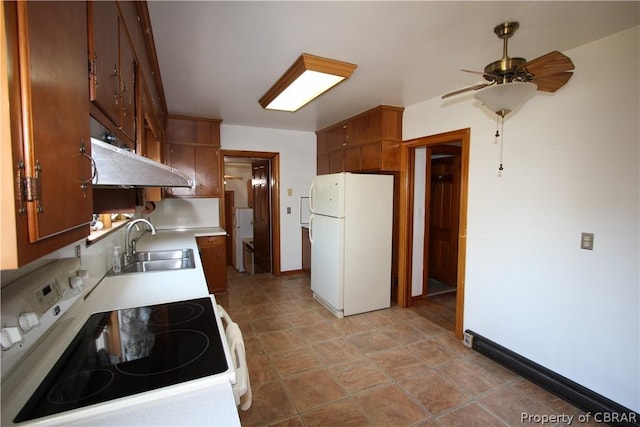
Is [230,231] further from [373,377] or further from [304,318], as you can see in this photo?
[373,377]

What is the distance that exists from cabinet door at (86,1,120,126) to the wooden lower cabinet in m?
2.91

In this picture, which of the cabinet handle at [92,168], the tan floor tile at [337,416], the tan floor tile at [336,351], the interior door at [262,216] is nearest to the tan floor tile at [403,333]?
the tan floor tile at [336,351]

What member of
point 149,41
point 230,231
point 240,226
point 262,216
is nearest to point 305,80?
point 149,41

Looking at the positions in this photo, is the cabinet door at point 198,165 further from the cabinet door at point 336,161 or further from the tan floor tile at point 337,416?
the tan floor tile at point 337,416

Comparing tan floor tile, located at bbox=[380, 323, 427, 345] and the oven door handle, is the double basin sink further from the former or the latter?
tan floor tile, located at bbox=[380, 323, 427, 345]

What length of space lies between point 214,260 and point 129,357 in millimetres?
3026

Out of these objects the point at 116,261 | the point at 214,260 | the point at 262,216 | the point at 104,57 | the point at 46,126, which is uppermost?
the point at 104,57

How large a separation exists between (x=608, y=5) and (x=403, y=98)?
68.7 inches

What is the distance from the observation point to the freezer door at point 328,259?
3.41 metres

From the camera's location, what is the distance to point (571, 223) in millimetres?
2070

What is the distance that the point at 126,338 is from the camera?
120 centimetres

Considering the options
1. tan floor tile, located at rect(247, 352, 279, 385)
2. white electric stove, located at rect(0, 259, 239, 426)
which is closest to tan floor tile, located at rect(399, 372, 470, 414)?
tan floor tile, located at rect(247, 352, 279, 385)

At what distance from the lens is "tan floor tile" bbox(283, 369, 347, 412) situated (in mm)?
2084

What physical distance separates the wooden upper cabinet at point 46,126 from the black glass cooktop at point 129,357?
482mm
